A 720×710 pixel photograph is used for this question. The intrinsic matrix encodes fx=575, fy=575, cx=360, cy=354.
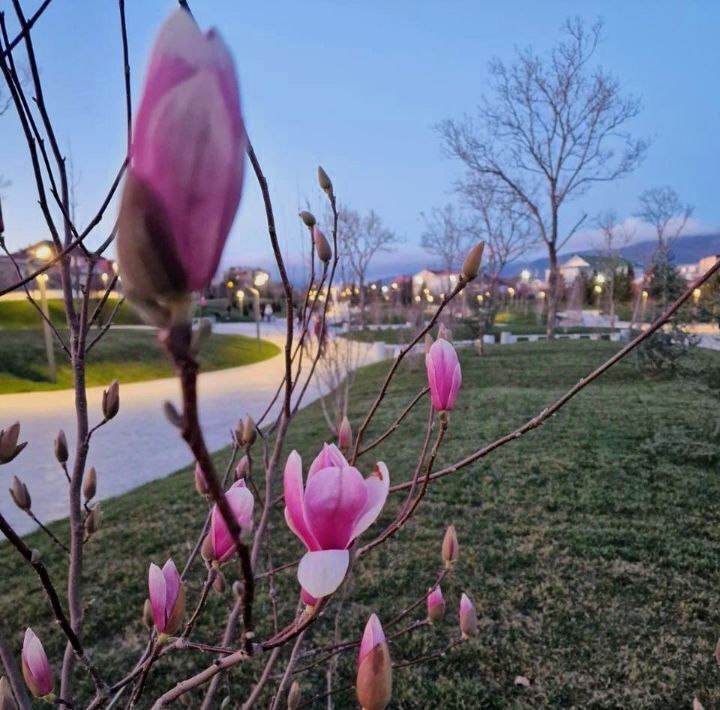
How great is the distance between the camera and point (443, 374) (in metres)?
0.68

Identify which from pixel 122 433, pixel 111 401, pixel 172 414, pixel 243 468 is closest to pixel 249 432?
pixel 243 468

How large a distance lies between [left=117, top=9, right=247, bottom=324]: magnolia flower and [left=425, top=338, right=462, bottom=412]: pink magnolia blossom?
46cm

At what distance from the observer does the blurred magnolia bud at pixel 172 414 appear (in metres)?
0.25

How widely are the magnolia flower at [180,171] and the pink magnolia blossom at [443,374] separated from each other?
0.46 metres

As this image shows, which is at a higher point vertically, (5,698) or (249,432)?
(249,432)

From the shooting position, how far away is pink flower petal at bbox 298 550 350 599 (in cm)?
38

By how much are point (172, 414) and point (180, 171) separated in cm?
10

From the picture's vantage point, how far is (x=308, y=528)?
411 mm

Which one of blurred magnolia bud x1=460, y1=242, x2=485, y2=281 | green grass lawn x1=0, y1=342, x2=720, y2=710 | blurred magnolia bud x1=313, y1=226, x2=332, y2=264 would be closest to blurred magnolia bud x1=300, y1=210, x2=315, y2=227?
blurred magnolia bud x1=313, y1=226, x2=332, y2=264

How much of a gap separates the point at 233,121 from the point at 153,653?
1.81ft

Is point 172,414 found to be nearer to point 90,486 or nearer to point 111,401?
point 111,401

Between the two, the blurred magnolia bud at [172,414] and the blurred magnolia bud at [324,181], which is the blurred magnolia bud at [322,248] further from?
the blurred magnolia bud at [172,414]

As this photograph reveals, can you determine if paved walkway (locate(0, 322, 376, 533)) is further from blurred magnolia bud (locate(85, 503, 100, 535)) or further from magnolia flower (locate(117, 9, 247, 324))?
magnolia flower (locate(117, 9, 247, 324))

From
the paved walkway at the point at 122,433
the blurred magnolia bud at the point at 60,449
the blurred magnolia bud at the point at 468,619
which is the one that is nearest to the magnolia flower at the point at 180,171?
the blurred magnolia bud at the point at 60,449
